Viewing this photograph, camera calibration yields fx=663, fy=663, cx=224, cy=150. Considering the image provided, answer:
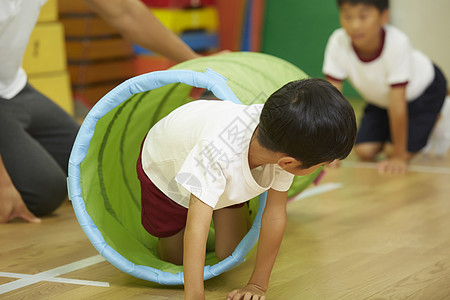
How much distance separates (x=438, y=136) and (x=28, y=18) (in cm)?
203

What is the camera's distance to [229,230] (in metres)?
1.50

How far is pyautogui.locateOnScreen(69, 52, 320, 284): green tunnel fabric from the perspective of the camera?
1551mm

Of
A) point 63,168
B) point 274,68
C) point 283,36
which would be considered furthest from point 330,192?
point 283,36

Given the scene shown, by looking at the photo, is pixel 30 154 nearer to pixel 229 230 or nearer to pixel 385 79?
pixel 229 230

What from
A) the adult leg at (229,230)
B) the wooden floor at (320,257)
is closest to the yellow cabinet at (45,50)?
the wooden floor at (320,257)

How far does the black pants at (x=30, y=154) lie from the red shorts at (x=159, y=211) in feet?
1.70

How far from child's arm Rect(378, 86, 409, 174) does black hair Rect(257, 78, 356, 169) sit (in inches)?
67.4

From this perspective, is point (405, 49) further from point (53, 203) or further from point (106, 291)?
point (106, 291)

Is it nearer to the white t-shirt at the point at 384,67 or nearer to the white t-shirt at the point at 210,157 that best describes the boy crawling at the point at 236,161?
the white t-shirt at the point at 210,157

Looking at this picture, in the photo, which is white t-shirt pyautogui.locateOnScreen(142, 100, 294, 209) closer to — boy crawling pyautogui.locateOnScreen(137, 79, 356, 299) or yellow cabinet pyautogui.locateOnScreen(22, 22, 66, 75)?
boy crawling pyautogui.locateOnScreen(137, 79, 356, 299)

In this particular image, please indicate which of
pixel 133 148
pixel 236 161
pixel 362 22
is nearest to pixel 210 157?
pixel 236 161

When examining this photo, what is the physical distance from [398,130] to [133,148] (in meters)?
1.43

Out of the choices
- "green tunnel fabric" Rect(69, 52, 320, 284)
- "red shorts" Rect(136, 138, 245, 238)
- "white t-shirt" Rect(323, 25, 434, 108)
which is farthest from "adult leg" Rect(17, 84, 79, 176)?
"white t-shirt" Rect(323, 25, 434, 108)

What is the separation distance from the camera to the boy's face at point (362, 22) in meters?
2.78
